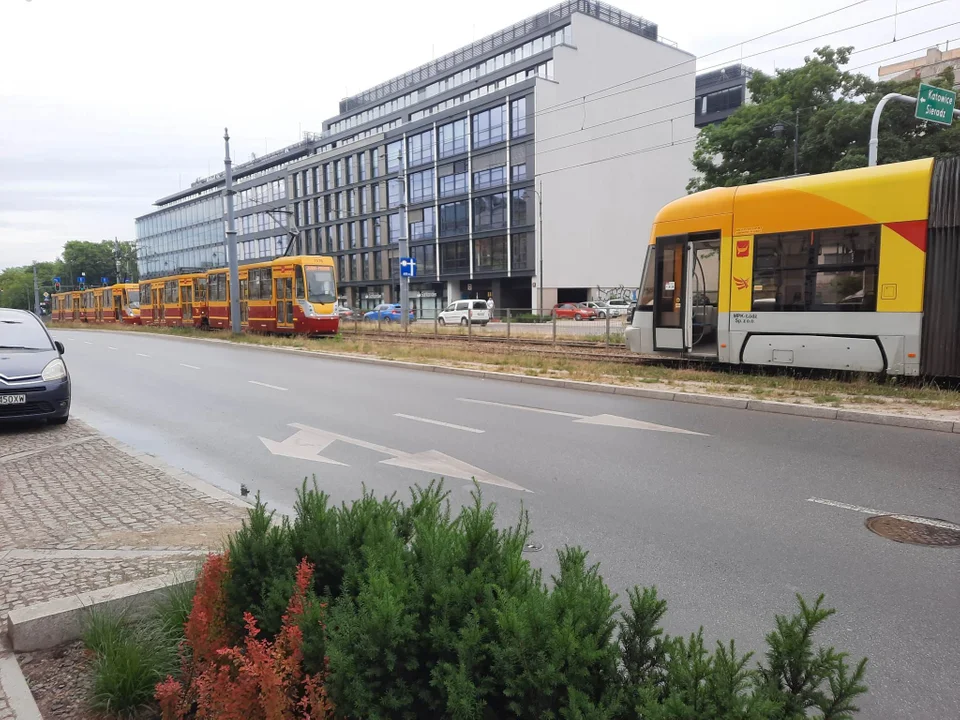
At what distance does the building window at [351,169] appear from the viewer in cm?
7444

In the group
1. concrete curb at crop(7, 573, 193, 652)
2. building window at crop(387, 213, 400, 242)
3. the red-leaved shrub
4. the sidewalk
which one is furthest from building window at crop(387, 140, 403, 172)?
the red-leaved shrub

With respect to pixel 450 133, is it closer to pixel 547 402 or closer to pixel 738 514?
pixel 547 402

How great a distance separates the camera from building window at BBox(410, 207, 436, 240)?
65.2m

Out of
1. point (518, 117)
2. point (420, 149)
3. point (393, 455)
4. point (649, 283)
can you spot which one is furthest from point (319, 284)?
point (420, 149)

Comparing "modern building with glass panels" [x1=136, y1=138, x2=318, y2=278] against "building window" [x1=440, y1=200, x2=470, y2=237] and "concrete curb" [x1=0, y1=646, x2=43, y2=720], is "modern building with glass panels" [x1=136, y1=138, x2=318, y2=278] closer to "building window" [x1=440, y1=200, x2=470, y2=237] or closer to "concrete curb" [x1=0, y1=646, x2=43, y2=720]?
"building window" [x1=440, y1=200, x2=470, y2=237]

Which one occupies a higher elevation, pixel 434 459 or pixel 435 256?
pixel 435 256

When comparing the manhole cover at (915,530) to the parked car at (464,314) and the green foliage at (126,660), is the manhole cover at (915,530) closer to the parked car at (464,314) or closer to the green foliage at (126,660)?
the green foliage at (126,660)

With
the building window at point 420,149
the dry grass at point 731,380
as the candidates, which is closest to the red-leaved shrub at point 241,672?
the dry grass at point 731,380

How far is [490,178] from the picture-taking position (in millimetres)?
59156

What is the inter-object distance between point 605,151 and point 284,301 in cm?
3835

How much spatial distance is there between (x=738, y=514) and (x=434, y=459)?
10.9 ft

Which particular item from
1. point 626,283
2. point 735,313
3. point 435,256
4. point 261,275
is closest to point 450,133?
point 435,256

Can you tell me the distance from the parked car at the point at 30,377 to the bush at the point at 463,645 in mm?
7800

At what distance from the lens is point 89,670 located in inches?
121
